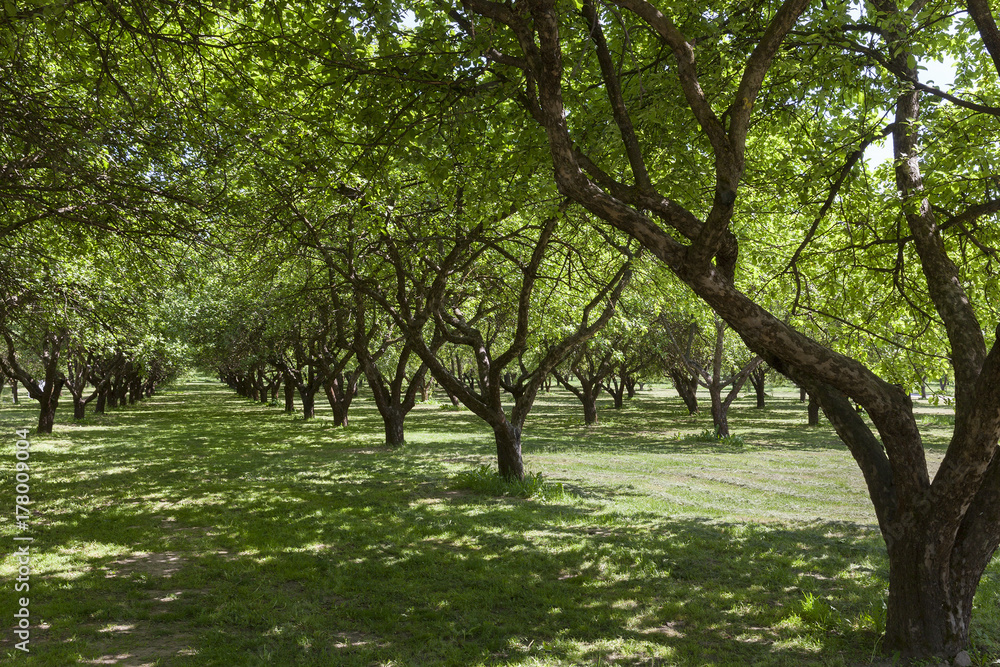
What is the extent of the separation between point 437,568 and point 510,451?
5.58 m

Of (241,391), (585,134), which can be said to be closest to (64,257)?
(585,134)

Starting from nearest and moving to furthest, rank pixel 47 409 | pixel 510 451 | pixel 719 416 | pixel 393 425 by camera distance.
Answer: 1. pixel 510 451
2. pixel 393 425
3. pixel 47 409
4. pixel 719 416

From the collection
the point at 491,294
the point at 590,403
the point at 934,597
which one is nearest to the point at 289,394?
the point at 590,403

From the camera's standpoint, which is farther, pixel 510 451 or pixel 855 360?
pixel 510 451

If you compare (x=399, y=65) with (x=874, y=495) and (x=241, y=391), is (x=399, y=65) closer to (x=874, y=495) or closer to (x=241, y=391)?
(x=874, y=495)

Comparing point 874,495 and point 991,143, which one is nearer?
point 874,495

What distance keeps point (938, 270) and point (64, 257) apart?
1469cm

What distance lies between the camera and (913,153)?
262 inches

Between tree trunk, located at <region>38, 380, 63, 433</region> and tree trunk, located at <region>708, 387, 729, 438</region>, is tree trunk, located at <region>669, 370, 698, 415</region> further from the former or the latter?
tree trunk, located at <region>38, 380, 63, 433</region>

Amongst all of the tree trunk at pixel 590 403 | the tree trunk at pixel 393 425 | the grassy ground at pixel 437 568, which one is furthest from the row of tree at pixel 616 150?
the tree trunk at pixel 590 403

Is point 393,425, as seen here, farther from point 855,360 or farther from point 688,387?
point 688,387

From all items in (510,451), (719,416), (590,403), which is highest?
(510,451)
